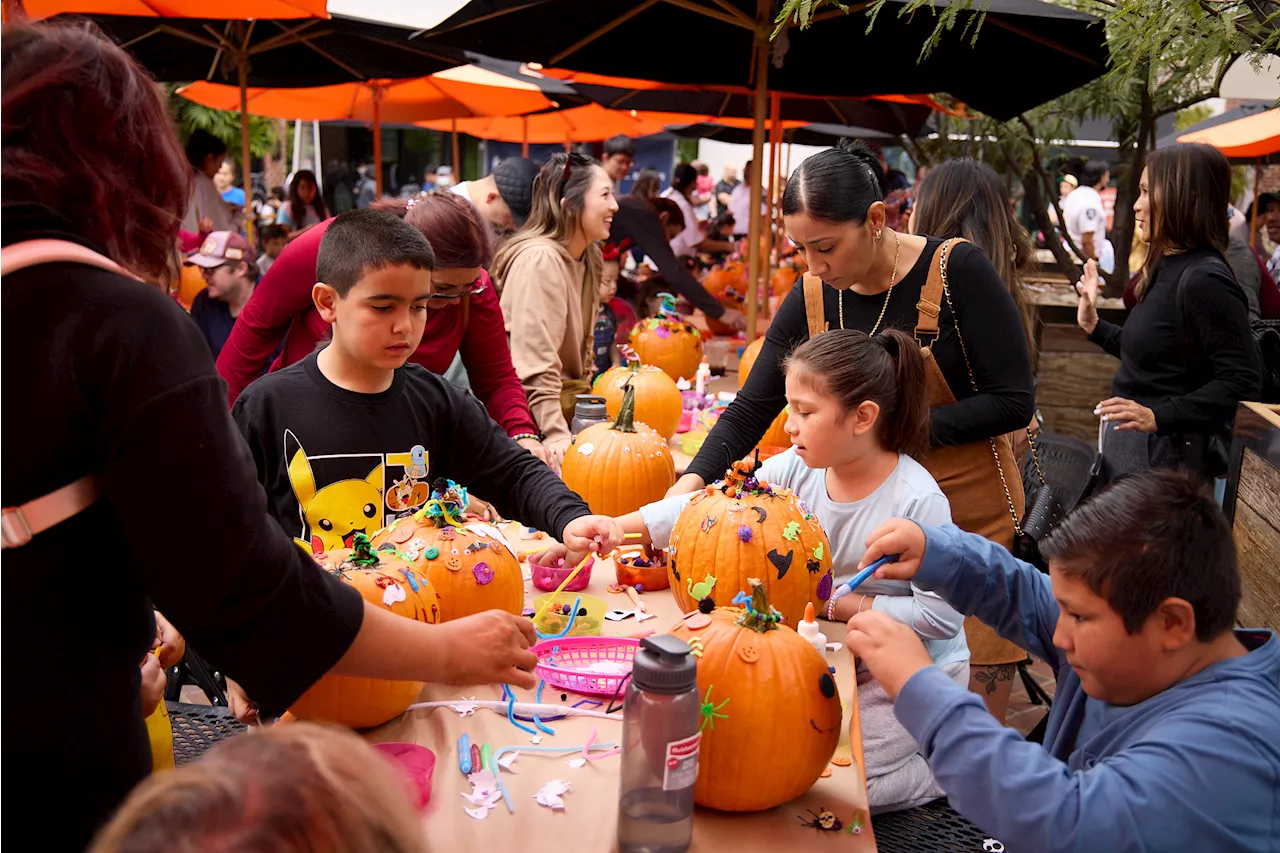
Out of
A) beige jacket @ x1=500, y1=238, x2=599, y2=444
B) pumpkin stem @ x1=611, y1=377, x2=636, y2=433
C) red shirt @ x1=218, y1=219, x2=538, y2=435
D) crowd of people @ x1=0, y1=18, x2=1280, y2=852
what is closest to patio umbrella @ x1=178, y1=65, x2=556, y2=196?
beige jacket @ x1=500, y1=238, x2=599, y2=444

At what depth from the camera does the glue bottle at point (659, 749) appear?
59.6 inches

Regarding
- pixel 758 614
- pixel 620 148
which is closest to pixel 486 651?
pixel 758 614

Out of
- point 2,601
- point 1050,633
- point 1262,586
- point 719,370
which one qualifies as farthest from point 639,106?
point 2,601

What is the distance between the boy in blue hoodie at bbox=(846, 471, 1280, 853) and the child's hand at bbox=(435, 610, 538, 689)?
553mm

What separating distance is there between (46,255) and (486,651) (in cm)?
80

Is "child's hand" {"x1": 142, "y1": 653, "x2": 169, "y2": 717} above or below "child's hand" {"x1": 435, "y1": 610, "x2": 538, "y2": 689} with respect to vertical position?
below

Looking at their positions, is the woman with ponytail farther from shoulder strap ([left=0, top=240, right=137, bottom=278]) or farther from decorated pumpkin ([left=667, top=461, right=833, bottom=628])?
shoulder strap ([left=0, top=240, right=137, bottom=278])

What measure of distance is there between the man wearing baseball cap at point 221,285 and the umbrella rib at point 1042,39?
3843 millimetres

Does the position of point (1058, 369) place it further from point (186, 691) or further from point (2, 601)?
point (2, 601)

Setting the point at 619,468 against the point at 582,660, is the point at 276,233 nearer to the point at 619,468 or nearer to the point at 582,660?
the point at 619,468

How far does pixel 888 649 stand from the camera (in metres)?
1.70

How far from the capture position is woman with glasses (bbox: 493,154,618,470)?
415 centimetres

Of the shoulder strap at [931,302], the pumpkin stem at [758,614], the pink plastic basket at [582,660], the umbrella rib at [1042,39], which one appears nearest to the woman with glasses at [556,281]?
the shoulder strap at [931,302]

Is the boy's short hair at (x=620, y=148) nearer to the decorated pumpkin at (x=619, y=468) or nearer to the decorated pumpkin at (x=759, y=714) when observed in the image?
the decorated pumpkin at (x=619, y=468)
